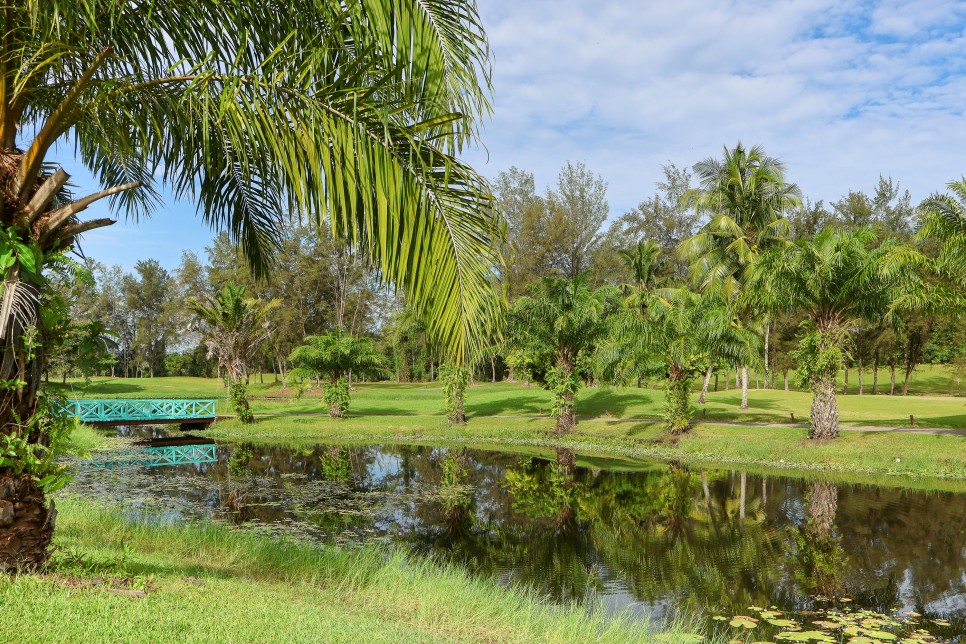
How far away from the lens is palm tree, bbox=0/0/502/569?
14.8 feet

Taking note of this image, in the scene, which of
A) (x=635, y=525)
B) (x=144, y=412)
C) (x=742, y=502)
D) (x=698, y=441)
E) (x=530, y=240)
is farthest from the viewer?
(x=530, y=240)

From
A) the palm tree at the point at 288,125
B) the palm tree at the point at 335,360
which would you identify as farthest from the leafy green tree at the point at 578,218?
the palm tree at the point at 288,125

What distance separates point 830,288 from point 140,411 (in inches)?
1081

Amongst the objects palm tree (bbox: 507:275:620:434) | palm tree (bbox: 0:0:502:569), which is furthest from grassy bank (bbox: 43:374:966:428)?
palm tree (bbox: 0:0:502:569)

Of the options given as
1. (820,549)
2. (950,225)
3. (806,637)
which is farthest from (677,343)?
(806,637)

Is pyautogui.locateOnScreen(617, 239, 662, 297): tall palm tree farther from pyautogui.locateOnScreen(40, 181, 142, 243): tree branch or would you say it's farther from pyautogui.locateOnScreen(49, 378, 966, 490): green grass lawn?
pyautogui.locateOnScreen(40, 181, 142, 243): tree branch

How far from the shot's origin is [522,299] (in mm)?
24969

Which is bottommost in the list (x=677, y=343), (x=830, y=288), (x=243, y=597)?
(x=243, y=597)

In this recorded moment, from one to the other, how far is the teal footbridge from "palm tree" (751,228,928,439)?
75.1 ft

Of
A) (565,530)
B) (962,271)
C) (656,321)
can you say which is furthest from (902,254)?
(565,530)

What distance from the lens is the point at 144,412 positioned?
91.9 ft

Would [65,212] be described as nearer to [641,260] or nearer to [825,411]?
[825,411]

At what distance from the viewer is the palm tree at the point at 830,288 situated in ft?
61.3

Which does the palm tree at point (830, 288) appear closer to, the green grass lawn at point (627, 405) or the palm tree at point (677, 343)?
the palm tree at point (677, 343)
